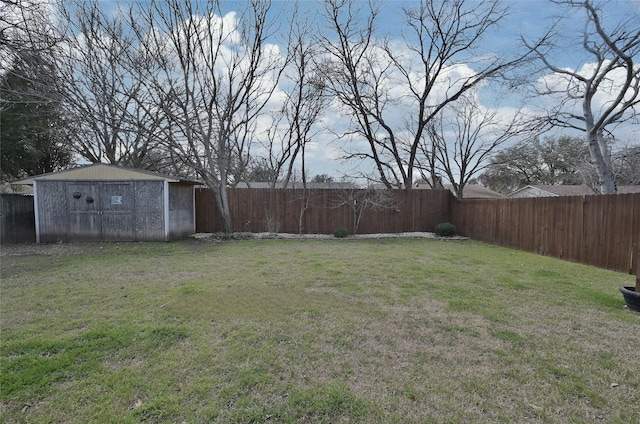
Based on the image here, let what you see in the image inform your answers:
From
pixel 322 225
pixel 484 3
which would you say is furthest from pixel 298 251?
pixel 484 3

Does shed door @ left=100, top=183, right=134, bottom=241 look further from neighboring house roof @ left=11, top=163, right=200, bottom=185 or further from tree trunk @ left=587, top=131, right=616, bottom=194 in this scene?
tree trunk @ left=587, top=131, right=616, bottom=194

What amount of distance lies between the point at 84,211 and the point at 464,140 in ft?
53.7

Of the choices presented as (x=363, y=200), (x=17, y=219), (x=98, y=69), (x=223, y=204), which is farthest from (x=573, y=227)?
(x=98, y=69)

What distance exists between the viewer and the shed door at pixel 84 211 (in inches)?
337

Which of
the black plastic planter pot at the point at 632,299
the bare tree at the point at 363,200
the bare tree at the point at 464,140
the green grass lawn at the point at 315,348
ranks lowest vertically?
the green grass lawn at the point at 315,348

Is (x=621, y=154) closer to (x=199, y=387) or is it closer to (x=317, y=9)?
(x=317, y=9)

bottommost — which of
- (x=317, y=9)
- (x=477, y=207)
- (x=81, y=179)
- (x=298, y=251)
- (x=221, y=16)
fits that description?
(x=298, y=251)

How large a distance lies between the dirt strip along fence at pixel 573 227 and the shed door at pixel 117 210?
10.3 metres

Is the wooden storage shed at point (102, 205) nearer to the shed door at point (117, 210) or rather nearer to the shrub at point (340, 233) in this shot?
the shed door at point (117, 210)

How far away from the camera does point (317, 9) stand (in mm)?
11609

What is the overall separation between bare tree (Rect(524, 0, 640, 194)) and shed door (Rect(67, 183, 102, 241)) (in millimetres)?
13272

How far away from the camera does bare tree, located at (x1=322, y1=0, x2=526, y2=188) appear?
1216 centimetres

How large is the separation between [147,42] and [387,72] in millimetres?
9163

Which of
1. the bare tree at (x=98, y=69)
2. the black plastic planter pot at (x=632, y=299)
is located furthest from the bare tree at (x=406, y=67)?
the black plastic planter pot at (x=632, y=299)
